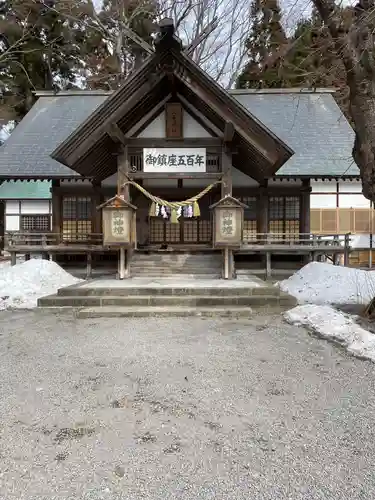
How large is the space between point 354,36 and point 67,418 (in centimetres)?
606

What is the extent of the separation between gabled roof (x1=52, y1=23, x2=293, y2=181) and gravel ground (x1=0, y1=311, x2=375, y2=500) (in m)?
5.57

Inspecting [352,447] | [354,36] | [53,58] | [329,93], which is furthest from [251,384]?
[53,58]

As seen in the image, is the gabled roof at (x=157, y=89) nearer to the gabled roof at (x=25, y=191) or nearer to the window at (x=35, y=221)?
the gabled roof at (x=25, y=191)

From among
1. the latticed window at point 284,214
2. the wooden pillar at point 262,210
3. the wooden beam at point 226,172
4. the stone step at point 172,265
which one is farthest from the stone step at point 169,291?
the latticed window at point 284,214

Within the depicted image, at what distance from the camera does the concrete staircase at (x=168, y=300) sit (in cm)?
703

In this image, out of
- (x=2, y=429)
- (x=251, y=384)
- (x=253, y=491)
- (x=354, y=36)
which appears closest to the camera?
(x=253, y=491)

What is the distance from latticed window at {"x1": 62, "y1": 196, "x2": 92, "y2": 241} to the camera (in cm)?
1374

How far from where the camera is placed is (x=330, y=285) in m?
9.01

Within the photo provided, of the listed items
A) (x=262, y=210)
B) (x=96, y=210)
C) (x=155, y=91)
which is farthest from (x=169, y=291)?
(x=96, y=210)

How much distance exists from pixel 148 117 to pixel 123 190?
2348 millimetres

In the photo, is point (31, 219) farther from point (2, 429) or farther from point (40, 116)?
point (2, 429)

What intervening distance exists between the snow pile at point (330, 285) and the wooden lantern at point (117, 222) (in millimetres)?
4153

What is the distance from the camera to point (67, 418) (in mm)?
3102

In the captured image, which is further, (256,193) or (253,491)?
(256,193)
